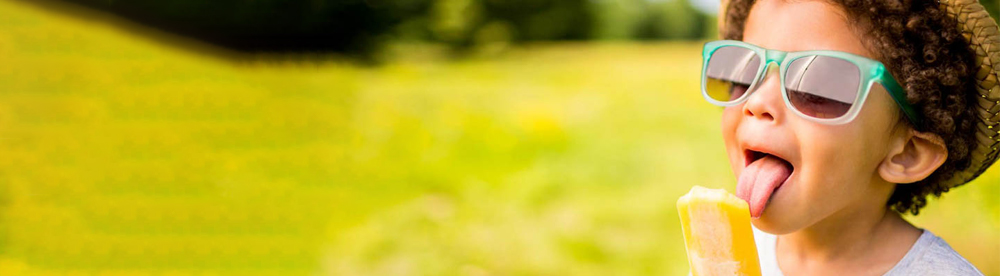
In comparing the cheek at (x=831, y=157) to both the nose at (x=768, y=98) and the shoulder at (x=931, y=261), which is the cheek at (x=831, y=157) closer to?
the nose at (x=768, y=98)

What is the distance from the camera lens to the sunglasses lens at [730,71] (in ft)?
5.64

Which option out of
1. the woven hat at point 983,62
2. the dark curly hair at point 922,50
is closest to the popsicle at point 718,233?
the dark curly hair at point 922,50

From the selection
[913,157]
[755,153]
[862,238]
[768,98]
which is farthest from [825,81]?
[862,238]

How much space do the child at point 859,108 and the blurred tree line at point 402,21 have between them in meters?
11.9

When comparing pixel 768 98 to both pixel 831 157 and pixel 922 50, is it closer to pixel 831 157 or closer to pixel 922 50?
pixel 831 157

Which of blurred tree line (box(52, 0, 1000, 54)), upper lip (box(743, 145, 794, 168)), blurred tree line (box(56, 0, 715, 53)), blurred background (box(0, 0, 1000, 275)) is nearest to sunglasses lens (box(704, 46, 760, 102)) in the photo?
upper lip (box(743, 145, 794, 168))

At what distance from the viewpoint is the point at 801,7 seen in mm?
1686

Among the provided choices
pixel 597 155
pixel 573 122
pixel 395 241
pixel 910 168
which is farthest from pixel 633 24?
pixel 910 168

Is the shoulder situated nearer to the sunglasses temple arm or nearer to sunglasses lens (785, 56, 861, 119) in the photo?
the sunglasses temple arm

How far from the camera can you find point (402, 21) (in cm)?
1628

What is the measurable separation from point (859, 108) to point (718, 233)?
368mm

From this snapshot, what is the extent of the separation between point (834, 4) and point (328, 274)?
11.2ft

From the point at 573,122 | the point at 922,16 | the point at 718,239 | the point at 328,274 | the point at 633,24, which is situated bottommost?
the point at 718,239

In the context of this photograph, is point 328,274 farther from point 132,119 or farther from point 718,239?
point 132,119
